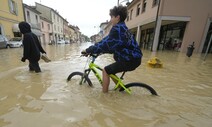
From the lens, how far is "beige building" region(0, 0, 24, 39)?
1570cm

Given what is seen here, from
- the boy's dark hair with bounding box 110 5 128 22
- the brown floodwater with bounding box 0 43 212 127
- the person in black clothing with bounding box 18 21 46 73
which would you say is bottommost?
the brown floodwater with bounding box 0 43 212 127

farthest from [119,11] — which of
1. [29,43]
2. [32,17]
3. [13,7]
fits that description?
[32,17]

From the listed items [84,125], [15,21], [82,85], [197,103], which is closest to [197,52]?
[197,103]

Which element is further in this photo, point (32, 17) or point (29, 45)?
point (32, 17)

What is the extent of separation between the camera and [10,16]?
56.6 ft

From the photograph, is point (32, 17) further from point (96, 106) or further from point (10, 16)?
point (96, 106)

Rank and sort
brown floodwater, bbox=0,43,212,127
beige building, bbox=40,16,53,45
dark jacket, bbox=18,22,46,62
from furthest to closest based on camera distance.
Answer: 1. beige building, bbox=40,16,53,45
2. dark jacket, bbox=18,22,46,62
3. brown floodwater, bbox=0,43,212,127

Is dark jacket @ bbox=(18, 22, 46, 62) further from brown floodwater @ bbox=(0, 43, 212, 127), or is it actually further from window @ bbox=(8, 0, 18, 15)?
window @ bbox=(8, 0, 18, 15)

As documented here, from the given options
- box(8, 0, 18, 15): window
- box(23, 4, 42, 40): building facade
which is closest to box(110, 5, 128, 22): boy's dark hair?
box(8, 0, 18, 15): window

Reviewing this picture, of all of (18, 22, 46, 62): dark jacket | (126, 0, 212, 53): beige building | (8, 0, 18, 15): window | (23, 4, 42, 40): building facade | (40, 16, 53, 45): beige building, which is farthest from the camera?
(40, 16, 53, 45): beige building

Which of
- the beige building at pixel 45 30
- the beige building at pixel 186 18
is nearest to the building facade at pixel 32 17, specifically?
the beige building at pixel 45 30

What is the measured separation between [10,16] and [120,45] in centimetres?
2090

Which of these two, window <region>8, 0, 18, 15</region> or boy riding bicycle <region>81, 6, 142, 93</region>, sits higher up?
window <region>8, 0, 18, 15</region>

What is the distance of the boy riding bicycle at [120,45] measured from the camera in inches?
87.4
